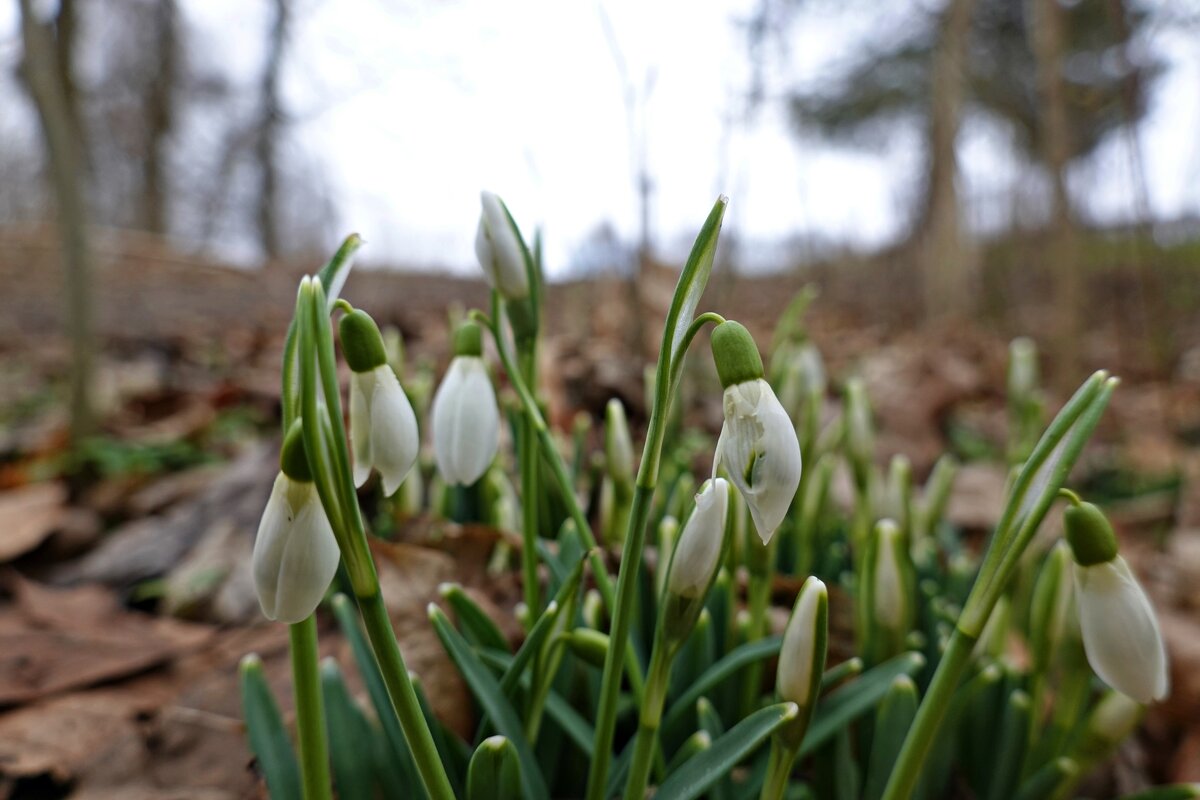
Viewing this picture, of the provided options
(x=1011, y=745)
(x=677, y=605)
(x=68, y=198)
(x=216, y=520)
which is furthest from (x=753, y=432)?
(x=68, y=198)

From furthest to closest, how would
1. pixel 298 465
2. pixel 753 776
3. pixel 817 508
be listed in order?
pixel 817 508, pixel 753 776, pixel 298 465

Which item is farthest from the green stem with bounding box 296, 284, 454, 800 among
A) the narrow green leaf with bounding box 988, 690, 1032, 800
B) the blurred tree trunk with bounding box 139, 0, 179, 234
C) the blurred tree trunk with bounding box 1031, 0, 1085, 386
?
the blurred tree trunk with bounding box 139, 0, 179, 234

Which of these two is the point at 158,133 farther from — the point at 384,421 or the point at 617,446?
the point at 384,421

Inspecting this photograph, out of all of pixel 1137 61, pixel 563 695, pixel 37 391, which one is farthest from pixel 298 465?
pixel 37 391

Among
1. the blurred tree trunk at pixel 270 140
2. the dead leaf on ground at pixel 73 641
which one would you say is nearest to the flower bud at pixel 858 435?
the dead leaf on ground at pixel 73 641

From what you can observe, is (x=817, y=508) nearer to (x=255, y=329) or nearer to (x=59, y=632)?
(x=59, y=632)

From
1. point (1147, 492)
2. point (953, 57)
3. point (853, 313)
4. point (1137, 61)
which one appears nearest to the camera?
point (1147, 492)
